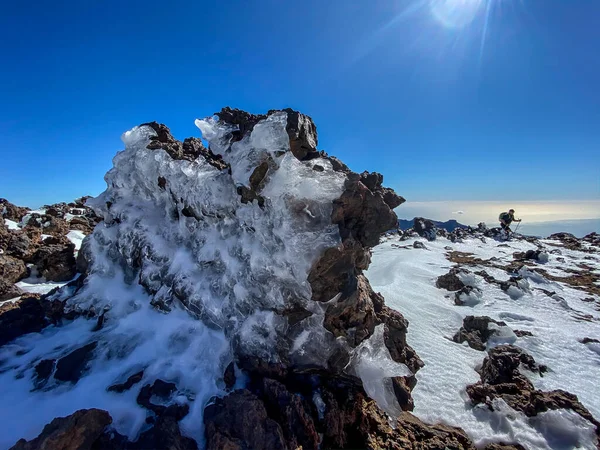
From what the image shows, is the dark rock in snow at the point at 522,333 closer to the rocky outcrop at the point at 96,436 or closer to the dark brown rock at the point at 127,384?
the rocky outcrop at the point at 96,436

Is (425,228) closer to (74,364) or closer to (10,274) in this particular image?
(74,364)

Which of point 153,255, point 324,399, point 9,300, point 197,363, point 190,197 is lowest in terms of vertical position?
point 324,399

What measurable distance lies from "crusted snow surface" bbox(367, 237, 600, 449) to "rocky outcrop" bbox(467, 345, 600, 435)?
0.29 meters

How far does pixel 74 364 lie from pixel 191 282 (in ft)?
14.5

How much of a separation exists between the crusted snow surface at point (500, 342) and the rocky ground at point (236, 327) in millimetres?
336

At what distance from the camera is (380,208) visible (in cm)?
830

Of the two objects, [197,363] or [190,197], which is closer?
[197,363]

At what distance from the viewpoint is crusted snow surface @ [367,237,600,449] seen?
9195 millimetres

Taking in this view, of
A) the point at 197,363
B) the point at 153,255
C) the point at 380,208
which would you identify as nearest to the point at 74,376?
the point at 197,363

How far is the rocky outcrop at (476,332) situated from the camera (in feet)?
48.2

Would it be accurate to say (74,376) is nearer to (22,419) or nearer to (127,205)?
(22,419)

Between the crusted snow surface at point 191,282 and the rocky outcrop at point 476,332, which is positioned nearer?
the crusted snow surface at point 191,282

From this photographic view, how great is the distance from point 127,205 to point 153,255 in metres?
3.33

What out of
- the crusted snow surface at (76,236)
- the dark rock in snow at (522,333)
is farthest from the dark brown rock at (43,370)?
the dark rock in snow at (522,333)
